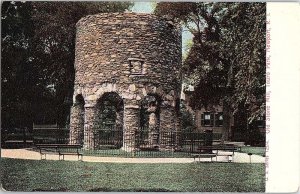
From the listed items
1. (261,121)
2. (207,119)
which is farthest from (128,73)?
(261,121)

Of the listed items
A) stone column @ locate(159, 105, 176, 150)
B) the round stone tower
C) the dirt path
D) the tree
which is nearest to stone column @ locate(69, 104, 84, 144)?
the round stone tower

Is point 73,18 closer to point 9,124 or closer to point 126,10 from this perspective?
point 126,10

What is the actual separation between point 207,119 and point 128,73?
1746 millimetres

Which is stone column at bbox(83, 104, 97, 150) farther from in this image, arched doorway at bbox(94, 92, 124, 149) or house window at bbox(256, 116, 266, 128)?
house window at bbox(256, 116, 266, 128)

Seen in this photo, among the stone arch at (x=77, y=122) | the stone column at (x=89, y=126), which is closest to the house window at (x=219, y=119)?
the stone column at (x=89, y=126)

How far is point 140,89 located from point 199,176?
209 centimetres

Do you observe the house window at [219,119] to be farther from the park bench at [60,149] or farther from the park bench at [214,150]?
the park bench at [60,149]

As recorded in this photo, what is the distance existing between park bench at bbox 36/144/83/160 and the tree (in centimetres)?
210

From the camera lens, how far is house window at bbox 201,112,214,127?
1223 cm

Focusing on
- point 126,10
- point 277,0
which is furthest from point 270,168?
point 126,10

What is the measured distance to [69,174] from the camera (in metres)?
12.2

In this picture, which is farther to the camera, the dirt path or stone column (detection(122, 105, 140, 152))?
stone column (detection(122, 105, 140, 152))

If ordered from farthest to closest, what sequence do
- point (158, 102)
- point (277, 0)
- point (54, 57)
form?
point (158, 102)
point (54, 57)
point (277, 0)

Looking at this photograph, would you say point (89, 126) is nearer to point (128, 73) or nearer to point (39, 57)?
point (128, 73)
